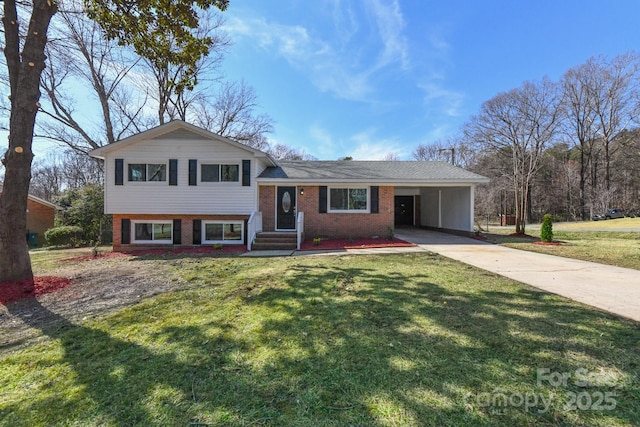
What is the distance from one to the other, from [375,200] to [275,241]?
15.5 ft

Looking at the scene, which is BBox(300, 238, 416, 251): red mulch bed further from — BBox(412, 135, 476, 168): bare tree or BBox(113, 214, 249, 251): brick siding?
BBox(412, 135, 476, 168): bare tree

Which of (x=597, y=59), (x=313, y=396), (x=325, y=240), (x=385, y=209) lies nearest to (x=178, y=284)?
(x=313, y=396)

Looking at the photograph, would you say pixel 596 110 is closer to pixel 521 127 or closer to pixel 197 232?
pixel 521 127

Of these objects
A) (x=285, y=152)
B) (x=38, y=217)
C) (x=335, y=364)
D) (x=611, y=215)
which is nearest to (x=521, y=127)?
(x=611, y=215)

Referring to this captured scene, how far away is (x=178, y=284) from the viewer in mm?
5879

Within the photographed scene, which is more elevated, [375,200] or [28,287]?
[375,200]

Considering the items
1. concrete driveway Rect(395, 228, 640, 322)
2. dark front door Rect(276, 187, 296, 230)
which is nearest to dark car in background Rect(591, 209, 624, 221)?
concrete driveway Rect(395, 228, 640, 322)

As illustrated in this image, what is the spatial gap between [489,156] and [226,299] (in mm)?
34688

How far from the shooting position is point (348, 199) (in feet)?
41.7

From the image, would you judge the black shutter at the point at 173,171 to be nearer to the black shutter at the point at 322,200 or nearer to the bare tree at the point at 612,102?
the black shutter at the point at 322,200

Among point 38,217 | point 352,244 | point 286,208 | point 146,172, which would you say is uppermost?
point 146,172

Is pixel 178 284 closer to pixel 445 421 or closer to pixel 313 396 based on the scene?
pixel 313 396

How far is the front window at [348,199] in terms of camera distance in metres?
12.6

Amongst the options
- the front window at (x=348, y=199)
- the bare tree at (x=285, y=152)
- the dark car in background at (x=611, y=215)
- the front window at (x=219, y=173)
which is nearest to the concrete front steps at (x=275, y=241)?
the front window at (x=348, y=199)
